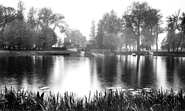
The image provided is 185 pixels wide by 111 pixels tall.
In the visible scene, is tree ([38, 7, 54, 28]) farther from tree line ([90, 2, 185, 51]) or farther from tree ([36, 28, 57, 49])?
tree line ([90, 2, 185, 51])

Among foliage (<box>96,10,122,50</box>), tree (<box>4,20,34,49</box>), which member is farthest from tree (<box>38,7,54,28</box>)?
foliage (<box>96,10,122,50</box>)

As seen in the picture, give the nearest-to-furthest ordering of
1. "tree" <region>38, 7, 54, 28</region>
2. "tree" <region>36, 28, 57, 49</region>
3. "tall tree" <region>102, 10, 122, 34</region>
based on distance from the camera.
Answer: "tree" <region>36, 28, 57, 49</region> < "tree" <region>38, 7, 54, 28</region> < "tall tree" <region>102, 10, 122, 34</region>

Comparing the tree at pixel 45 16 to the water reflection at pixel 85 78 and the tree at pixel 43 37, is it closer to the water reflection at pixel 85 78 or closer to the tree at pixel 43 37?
the tree at pixel 43 37

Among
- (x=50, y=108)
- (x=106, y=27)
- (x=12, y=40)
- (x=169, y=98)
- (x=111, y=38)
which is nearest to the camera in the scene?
(x=50, y=108)

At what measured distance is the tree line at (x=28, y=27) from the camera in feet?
247

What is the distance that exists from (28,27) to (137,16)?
143 ft

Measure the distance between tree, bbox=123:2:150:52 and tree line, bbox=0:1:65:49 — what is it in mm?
30344

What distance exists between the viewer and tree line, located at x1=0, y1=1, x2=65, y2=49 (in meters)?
75.3

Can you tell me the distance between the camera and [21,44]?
251 ft

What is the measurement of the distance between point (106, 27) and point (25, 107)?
99798 mm

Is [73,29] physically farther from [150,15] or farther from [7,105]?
[7,105]

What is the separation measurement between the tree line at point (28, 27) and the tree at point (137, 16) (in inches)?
1195

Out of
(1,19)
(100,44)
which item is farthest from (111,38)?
(1,19)

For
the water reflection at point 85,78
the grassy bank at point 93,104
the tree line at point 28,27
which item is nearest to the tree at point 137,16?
the tree line at point 28,27
